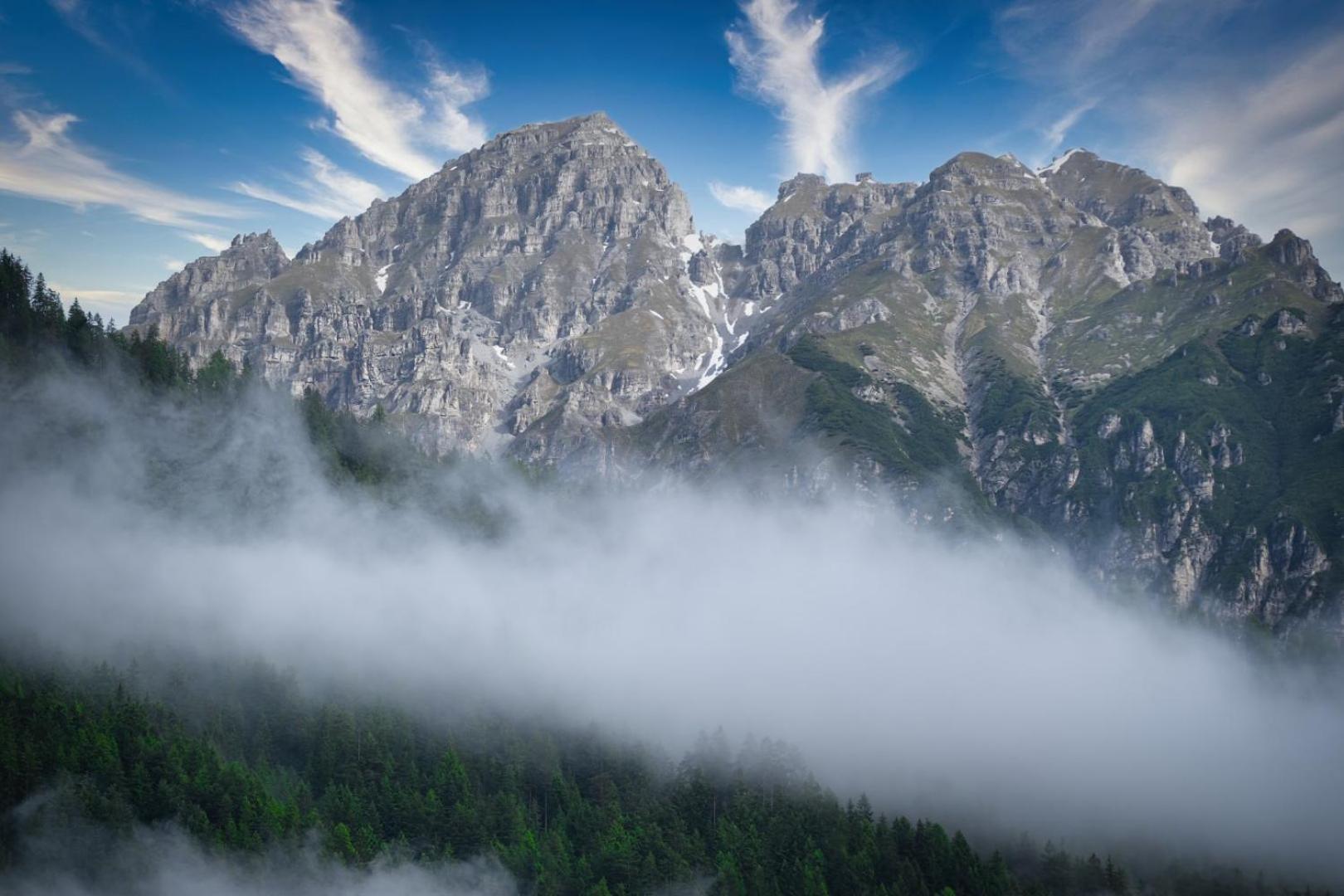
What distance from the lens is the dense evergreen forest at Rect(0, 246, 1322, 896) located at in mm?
113250

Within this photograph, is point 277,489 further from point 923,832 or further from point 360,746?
point 923,832

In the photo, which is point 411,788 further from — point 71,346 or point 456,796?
point 71,346

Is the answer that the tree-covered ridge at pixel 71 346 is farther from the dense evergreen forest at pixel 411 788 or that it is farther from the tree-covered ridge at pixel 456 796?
the tree-covered ridge at pixel 456 796

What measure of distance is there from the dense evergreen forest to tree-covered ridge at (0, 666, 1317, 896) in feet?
0.91

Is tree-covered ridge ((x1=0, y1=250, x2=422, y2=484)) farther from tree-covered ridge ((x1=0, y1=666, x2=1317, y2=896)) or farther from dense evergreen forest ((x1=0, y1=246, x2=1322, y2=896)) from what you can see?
tree-covered ridge ((x1=0, y1=666, x2=1317, y2=896))

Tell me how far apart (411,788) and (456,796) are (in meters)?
6.63

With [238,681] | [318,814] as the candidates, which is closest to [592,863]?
[318,814]

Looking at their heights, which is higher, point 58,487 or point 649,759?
point 58,487

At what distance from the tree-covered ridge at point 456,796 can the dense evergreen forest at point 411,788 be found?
28cm

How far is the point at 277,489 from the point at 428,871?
99856 mm

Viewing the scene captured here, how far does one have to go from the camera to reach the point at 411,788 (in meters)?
134

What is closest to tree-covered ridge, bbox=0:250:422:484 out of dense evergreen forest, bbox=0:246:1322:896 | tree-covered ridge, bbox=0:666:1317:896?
dense evergreen forest, bbox=0:246:1322:896

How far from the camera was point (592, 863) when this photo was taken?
12625 cm

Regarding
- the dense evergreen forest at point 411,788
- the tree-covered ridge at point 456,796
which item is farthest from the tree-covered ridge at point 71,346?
the tree-covered ridge at point 456,796
